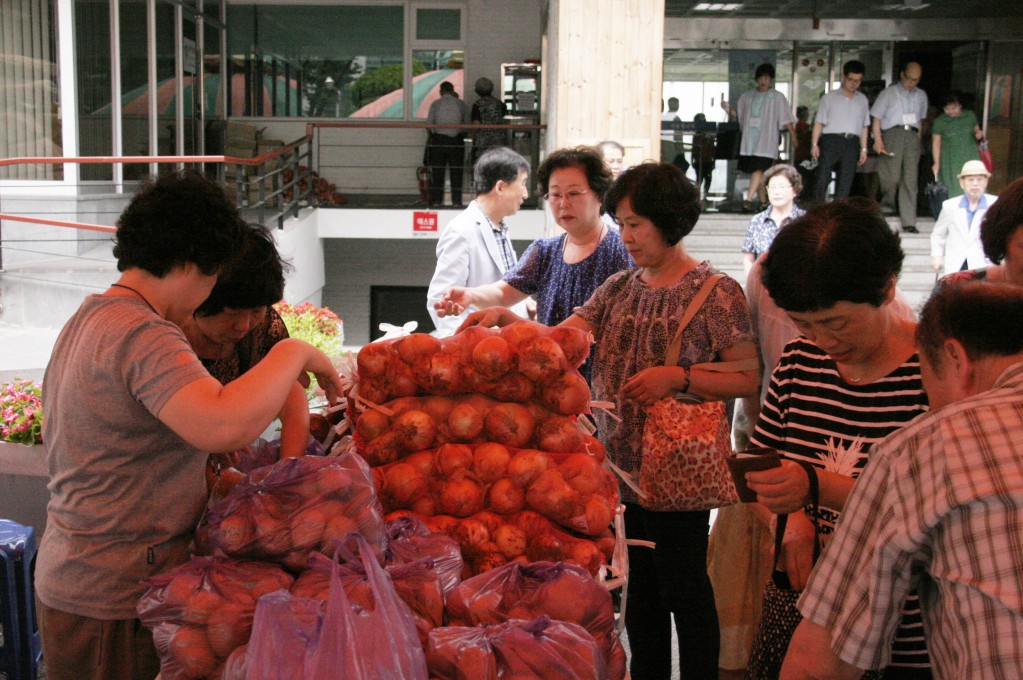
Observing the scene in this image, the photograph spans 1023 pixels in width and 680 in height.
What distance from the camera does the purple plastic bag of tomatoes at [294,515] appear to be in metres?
1.56

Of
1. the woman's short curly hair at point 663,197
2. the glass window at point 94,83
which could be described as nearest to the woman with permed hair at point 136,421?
the woman's short curly hair at point 663,197

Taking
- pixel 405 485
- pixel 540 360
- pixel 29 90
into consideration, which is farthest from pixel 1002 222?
pixel 29 90

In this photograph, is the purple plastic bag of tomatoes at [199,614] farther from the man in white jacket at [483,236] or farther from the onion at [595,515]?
the man in white jacket at [483,236]

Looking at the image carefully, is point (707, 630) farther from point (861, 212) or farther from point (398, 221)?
point (398, 221)

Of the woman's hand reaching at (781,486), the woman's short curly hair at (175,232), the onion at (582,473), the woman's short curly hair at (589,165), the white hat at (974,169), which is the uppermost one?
the white hat at (974,169)

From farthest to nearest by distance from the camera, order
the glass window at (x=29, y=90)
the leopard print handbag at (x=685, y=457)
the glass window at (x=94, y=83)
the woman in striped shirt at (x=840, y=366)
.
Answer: the glass window at (x=94, y=83), the glass window at (x=29, y=90), the leopard print handbag at (x=685, y=457), the woman in striped shirt at (x=840, y=366)

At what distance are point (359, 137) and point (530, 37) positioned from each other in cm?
298

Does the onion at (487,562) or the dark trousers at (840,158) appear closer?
the onion at (487,562)

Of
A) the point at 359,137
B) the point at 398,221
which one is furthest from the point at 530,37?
the point at 398,221

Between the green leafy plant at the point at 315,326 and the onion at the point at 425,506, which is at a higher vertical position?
the onion at the point at 425,506

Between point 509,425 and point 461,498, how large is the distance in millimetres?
180

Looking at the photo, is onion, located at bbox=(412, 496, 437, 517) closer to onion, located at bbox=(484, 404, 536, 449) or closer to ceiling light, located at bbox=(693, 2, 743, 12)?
onion, located at bbox=(484, 404, 536, 449)

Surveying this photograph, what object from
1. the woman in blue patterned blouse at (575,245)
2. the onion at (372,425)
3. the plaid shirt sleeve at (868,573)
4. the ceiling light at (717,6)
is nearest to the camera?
the plaid shirt sleeve at (868,573)

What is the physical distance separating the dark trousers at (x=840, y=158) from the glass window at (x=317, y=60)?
21.8ft
